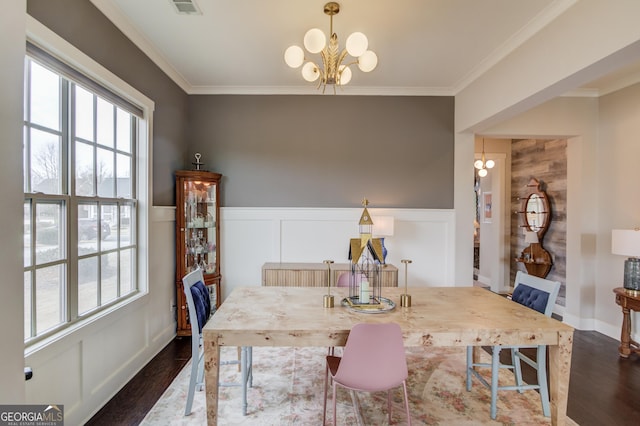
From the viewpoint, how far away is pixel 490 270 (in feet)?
18.7

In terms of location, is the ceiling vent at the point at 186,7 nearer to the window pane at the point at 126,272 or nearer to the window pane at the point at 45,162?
the window pane at the point at 45,162

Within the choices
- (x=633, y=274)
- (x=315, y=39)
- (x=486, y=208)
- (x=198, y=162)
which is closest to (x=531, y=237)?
(x=486, y=208)

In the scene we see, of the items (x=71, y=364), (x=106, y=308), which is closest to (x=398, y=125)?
(x=106, y=308)

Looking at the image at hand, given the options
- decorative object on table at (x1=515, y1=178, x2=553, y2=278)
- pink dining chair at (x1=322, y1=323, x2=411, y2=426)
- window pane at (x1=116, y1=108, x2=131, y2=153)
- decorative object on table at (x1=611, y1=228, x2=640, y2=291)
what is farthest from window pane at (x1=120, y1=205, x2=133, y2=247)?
decorative object on table at (x1=515, y1=178, x2=553, y2=278)

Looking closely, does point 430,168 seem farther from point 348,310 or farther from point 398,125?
point 348,310

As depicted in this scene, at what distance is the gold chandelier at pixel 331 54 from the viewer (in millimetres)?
1937

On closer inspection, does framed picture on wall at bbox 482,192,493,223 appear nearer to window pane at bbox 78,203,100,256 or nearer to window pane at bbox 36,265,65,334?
window pane at bbox 78,203,100,256

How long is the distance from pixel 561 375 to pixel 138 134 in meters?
3.69

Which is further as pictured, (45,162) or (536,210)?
(536,210)

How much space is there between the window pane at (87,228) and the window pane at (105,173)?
173mm

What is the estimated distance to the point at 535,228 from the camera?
4711 millimetres

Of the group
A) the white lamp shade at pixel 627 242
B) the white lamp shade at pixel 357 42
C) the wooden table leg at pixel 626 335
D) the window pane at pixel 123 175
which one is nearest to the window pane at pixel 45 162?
the window pane at pixel 123 175

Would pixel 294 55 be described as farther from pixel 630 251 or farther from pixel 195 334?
pixel 630 251

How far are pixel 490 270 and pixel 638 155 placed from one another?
2.95 m
